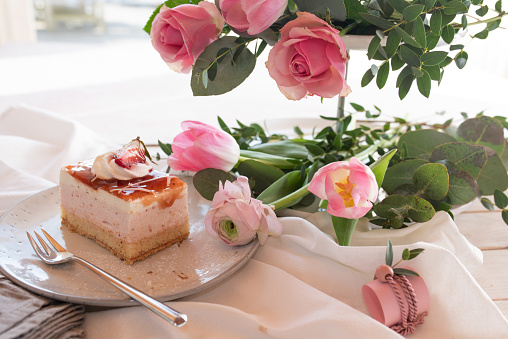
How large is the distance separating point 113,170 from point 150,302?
0.23m

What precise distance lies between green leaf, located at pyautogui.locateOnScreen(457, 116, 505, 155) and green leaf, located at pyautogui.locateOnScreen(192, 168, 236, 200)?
45 centimetres

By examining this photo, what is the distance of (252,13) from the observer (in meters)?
0.51

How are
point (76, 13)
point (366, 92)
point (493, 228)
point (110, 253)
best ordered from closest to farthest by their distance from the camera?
point (110, 253) → point (493, 228) → point (366, 92) → point (76, 13)

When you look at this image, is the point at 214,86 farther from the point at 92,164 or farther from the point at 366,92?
the point at 366,92

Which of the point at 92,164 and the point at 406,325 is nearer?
the point at 406,325

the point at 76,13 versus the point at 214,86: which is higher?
the point at 214,86

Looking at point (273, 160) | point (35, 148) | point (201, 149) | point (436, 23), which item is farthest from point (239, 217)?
point (35, 148)

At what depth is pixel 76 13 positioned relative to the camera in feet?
16.9

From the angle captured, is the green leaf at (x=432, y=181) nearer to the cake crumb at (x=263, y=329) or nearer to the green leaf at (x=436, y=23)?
the green leaf at (x=436, y=23)

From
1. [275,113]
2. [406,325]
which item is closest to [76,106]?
[275,113]

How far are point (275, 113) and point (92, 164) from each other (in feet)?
2.71

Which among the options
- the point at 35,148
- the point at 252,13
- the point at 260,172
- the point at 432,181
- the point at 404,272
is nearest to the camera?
the point at 252,13

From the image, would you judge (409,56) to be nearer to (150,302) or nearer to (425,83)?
(425,83)

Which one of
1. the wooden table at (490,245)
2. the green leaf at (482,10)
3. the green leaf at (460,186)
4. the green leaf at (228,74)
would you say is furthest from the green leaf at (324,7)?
the wooden table at (490,245)
